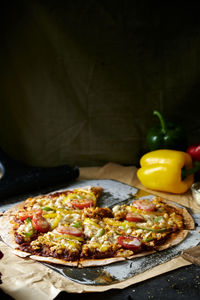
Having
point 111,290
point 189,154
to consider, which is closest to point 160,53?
point 189,154

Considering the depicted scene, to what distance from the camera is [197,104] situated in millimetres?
4656

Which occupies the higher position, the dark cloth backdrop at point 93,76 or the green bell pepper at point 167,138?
the dark cloth backdrop at point 93,76

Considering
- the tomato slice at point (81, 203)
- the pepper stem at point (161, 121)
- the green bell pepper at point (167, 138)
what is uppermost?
the pepper stem at point (161, 121)

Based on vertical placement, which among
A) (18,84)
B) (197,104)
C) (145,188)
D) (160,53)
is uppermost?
(160,53)

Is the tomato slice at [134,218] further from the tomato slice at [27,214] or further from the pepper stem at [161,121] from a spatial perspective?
the pepper stem at [161,121]

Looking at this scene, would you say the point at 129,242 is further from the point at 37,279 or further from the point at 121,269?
the point at 37,279

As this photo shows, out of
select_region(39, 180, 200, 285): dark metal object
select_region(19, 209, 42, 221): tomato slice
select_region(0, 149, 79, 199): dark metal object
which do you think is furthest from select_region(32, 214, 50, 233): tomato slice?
select_region(0, 149, 79, 199): dark metal object

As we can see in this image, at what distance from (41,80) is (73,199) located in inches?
67.9

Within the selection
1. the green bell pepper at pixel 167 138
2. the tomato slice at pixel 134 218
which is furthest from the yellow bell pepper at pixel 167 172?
the tomato slice at pixel 134 218

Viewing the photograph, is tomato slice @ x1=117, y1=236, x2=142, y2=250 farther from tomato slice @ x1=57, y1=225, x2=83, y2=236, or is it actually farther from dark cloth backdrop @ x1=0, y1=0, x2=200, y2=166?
dark cloth backdrop @ x1=0, y1=0, x2=200, y2=166

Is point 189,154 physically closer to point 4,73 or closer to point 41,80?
point 41,80

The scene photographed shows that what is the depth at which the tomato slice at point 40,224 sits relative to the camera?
3.06m

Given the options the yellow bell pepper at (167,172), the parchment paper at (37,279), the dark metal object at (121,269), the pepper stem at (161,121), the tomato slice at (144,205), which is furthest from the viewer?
the pepper stem at (161,121)

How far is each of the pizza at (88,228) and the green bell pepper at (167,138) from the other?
0.92 metres
